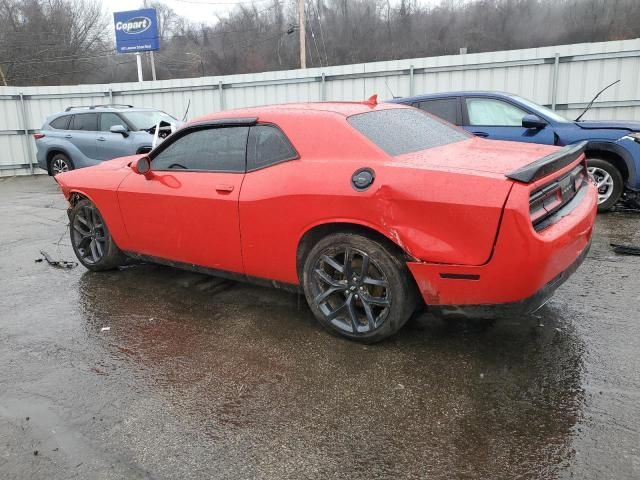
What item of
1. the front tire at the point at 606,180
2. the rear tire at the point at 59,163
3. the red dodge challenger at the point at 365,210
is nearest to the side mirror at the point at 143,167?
the red dodge challenger at the point at 365,210

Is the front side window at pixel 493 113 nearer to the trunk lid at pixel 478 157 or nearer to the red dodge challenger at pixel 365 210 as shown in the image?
the red dodge challenger at pixel 365 210

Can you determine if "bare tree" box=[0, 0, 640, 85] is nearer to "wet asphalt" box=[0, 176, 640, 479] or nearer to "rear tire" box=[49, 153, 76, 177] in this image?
"rear tire" box=[49, 153, 76, 177]

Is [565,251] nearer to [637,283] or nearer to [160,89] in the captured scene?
[637,283]

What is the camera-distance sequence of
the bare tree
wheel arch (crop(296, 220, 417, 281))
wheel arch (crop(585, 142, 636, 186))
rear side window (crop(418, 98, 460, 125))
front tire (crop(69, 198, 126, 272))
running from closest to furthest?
wheel arch (crop(296, 220, 417, 281)) < front tire (crop(69, 198, 126, 272)) < wheel arch (crop(585, 142, 636, 186)) < rear side window (crop(418, 98, 460, 125)) < the bare tree

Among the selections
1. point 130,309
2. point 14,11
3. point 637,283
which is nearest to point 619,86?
point 637,283

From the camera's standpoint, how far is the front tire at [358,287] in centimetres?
326

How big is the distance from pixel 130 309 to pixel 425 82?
10106 mm

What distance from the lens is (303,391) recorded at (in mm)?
3023

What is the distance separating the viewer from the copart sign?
92.6ft

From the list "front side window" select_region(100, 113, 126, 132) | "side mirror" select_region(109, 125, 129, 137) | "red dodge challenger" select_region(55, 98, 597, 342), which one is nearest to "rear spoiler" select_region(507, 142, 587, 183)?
"red dodge challenger" select_region(55, 98, 597, 342)

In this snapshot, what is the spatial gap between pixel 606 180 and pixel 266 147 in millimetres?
5058

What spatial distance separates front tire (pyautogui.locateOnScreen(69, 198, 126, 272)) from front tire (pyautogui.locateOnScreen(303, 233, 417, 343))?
2.36m

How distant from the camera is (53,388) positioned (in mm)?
3168

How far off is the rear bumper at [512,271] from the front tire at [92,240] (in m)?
3.16
